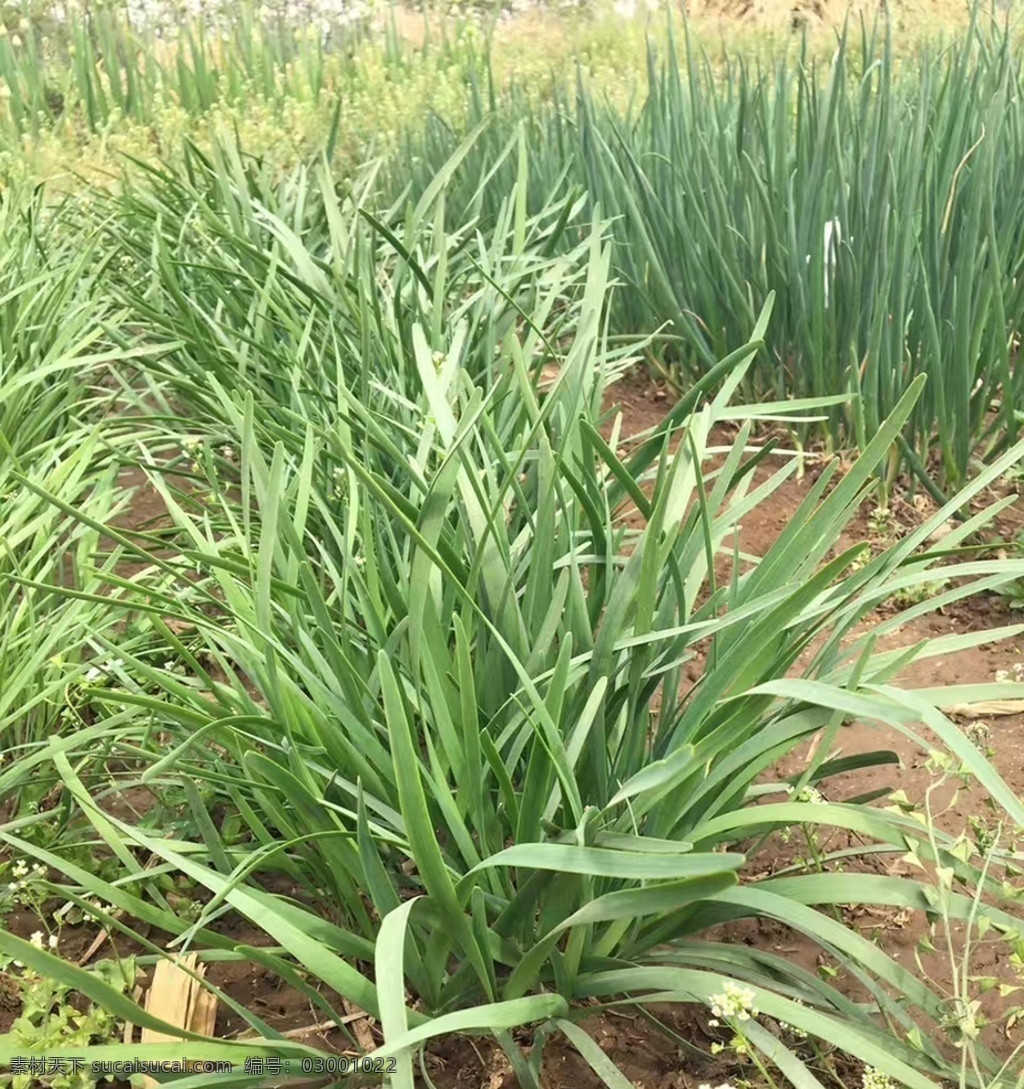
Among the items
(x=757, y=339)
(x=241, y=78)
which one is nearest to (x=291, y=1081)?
(x=757, y=339)

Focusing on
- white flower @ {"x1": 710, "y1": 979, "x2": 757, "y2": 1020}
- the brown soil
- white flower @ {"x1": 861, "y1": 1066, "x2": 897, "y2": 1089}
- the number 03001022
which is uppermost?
white flower @ {"x1": 710, "y1": 979, "x2": 757, "y2": 1020}

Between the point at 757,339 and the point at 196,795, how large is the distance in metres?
0.75

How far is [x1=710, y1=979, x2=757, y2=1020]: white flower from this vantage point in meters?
0.70

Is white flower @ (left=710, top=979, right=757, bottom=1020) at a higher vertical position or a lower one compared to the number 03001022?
higher

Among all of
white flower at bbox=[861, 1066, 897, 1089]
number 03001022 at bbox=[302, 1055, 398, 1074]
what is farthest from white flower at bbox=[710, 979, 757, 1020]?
number 03001022 at bbox=[302, 1055, 398, 1074]

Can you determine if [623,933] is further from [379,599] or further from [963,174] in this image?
[963,174]

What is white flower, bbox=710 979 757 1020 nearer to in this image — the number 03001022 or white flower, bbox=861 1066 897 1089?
white flower, bbox=861 1066 897 1089

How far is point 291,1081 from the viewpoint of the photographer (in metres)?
0.85

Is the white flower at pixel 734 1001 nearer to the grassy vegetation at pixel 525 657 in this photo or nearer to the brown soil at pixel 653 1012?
the grassy vegetation at pixel 525 657

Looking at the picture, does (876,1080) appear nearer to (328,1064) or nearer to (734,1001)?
(734,1001)

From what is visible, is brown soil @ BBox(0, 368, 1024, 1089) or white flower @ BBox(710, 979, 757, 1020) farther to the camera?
brown soil @ BBox(0, 368, 1024, 1089)

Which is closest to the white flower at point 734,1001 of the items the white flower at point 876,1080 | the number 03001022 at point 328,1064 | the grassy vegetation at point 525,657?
the grassy vegetation at point 525,657

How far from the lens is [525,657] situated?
0.95 meters

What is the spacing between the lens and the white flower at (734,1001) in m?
0.70
